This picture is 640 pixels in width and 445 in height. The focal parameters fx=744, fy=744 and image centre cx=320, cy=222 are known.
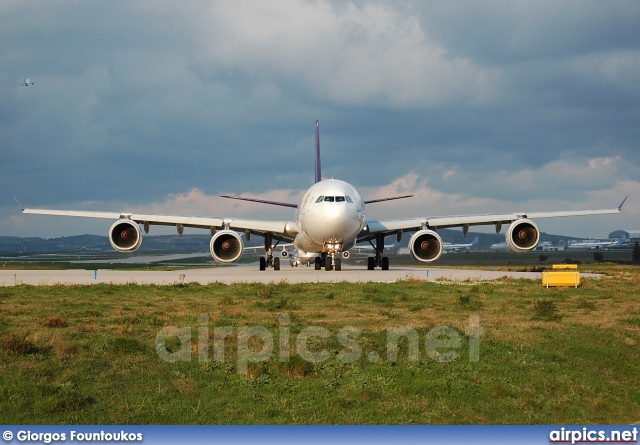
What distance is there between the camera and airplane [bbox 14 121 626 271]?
3716 centimetres

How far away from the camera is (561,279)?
30.5m

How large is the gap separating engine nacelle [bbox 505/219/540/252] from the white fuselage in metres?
7.98

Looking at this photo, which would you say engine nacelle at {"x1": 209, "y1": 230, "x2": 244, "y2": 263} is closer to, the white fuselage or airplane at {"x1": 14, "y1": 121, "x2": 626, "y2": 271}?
airplane at {"x1": 14, "y1": 121, "x2": 626, "y2": 271}

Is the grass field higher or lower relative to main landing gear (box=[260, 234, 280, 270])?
lower

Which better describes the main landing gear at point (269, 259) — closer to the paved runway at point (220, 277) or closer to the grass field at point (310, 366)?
the paved runway at point (220, 277)

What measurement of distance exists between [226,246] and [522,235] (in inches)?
621

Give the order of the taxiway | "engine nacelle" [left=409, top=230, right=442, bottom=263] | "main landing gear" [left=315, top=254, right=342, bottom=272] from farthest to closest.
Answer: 1. "main landing gear" [left=315, top=254, right=342, bottom=272]
2. "engine nacelle" [left=409, top=230, right=442, bottom=263]
3. the taxiway

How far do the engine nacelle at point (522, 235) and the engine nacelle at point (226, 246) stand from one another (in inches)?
561

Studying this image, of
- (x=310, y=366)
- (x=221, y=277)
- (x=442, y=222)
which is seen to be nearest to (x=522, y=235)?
(x=442, y=222)

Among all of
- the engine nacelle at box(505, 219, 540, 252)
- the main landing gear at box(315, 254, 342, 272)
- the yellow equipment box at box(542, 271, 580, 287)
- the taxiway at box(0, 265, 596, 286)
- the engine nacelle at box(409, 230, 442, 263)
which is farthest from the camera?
the main landing gear at box(315, 254, 342, 272)

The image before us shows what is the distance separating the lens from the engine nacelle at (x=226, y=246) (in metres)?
39.2

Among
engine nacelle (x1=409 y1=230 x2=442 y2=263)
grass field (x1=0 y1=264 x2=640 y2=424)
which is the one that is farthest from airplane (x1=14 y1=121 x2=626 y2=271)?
grass field (x1=0 y1=264 x2=640 y2=424)

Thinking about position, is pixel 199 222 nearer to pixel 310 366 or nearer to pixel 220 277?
pixel 220 277

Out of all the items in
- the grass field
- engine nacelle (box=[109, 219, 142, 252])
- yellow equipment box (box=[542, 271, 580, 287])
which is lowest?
the grass field
